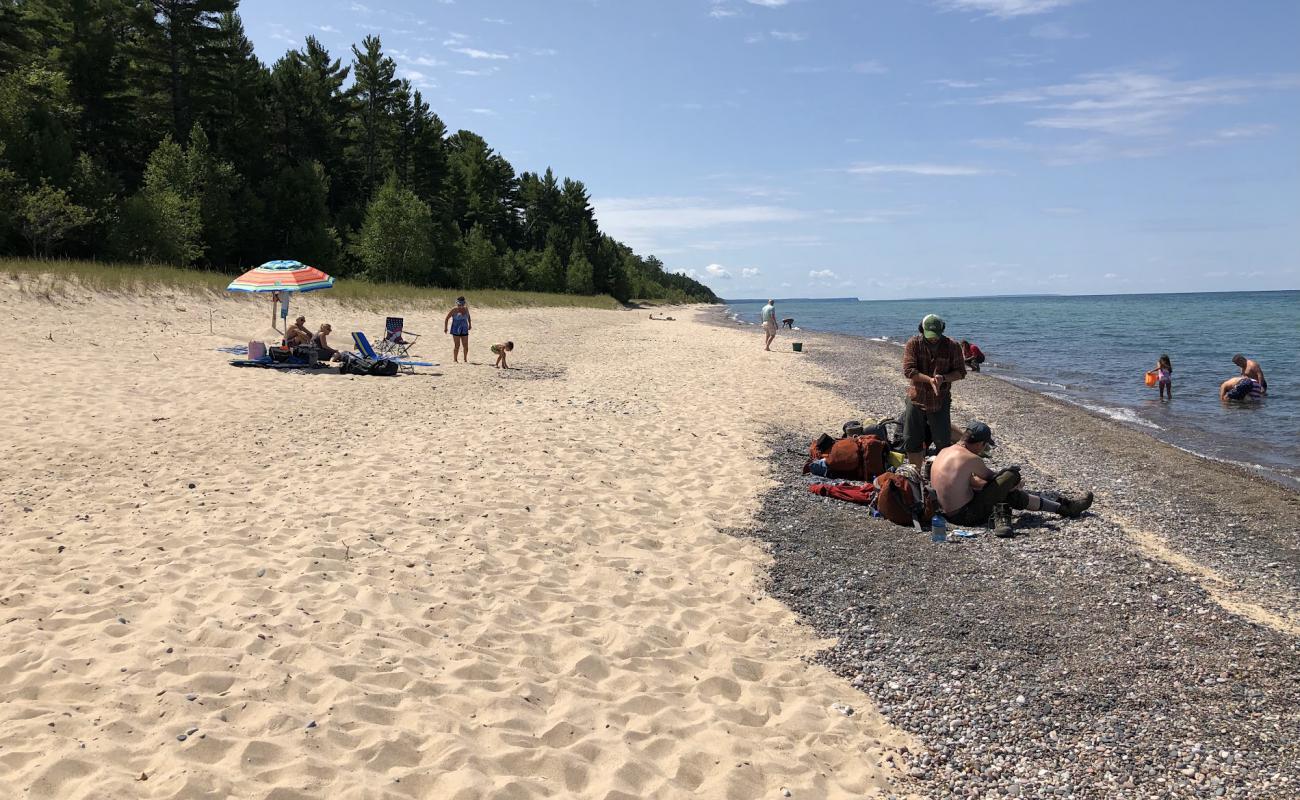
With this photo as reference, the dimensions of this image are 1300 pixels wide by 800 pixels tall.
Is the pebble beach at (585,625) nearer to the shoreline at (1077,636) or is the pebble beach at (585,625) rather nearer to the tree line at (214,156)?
the shoreline at (1077,636)

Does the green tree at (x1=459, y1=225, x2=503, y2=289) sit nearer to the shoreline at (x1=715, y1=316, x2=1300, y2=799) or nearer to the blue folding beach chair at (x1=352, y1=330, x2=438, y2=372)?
the blue folding beach chair at (x1=352, y1=330, x2=438, y2=372)

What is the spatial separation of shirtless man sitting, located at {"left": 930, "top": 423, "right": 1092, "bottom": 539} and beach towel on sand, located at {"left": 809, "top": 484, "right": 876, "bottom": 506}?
82 centimetres

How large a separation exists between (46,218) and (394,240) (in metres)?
20.7

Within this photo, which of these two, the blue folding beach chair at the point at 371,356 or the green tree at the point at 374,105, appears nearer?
the blue folding beach chair at the point at 371,356

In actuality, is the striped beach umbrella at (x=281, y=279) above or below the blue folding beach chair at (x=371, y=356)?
above

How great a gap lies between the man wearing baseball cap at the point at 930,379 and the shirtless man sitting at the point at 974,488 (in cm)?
81

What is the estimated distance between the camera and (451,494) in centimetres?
760

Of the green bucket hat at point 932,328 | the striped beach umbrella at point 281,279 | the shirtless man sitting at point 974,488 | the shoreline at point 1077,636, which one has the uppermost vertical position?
the striped beach umbrella at point 281,279

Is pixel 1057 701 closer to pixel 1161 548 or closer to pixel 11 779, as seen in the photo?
pixel 1161 548

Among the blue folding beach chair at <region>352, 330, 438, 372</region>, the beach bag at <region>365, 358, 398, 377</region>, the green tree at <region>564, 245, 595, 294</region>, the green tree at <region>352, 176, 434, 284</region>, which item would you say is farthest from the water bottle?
the green tree at <region>564, 245, 595, 294</region>

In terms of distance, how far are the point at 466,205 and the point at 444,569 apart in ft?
242

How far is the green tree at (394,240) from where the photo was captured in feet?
151

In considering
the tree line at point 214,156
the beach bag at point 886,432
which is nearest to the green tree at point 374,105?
the tree line at point 214,156

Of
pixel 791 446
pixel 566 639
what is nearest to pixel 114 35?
pixel 791 446
